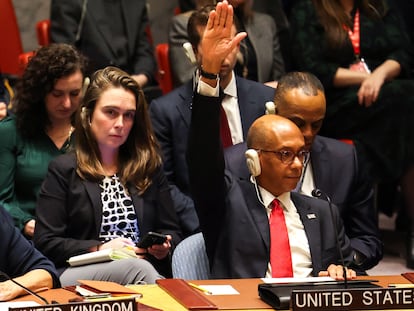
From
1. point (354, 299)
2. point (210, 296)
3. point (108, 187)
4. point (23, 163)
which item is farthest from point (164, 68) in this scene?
point (354, 299)

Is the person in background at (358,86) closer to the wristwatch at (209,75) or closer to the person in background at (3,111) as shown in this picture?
the person in background at (3,111)

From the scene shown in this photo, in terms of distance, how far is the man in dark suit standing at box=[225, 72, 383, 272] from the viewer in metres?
4.37

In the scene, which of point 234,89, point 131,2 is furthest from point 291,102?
point 131,2

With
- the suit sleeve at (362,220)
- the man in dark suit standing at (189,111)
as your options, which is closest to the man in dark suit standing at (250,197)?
the suit sleeve at (362,220)

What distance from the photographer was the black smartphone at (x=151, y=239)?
410 cm

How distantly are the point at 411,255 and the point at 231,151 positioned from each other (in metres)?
1.64

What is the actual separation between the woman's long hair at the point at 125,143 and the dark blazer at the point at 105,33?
1.06 metres

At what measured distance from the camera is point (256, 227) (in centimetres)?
379

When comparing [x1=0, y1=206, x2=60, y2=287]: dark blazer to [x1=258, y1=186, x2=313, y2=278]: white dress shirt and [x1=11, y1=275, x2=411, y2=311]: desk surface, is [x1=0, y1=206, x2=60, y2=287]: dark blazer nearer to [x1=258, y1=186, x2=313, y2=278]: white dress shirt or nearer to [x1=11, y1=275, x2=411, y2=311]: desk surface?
[x1=11, y1=275, x2=411, y2=311]: desk surface

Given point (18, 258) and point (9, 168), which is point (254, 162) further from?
point (9, 168)

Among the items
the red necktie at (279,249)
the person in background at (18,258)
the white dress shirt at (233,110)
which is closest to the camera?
the person in background at (18,258)

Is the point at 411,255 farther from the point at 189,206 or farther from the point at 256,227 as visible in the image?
the point at 256,227

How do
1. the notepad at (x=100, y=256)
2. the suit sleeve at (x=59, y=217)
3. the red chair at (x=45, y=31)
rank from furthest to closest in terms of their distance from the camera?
the red chair at (x=45, y=31)
the suit sleeve at (x=59, y=217)
the notepad at (x=100, y=256)

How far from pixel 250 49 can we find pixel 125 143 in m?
1.51
